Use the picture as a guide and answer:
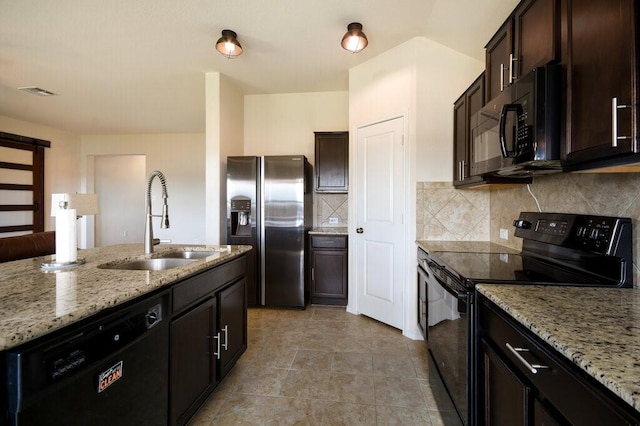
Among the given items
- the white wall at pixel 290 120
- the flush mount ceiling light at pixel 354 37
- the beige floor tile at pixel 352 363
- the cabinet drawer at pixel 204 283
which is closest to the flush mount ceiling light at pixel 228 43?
the flush mount ceiling light at pixel 354 37

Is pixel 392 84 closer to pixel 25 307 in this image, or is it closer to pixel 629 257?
pixel 629 257

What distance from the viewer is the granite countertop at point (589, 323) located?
0.57 m

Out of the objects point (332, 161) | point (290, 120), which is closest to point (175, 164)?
point (290, 120)

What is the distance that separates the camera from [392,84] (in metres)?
2.96

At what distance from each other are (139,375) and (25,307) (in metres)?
0.47

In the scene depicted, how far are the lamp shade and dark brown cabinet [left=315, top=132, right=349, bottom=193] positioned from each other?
2.43 meters

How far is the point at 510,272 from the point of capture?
1420mm

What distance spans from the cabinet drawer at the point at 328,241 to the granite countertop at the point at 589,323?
7.59 ft

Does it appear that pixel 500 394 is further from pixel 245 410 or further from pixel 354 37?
pixel 354 37

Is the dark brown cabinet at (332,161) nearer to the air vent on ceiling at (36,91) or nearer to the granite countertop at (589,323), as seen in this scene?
the granite countertop at (589,323)

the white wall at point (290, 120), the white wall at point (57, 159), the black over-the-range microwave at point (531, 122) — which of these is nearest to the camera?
the black over-the-range microwave at point (531, 122)

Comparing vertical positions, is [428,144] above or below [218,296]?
above

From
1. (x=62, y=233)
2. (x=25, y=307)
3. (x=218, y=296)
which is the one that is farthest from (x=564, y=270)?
(x=62, y=233)

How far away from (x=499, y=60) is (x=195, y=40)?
8.41 ft
